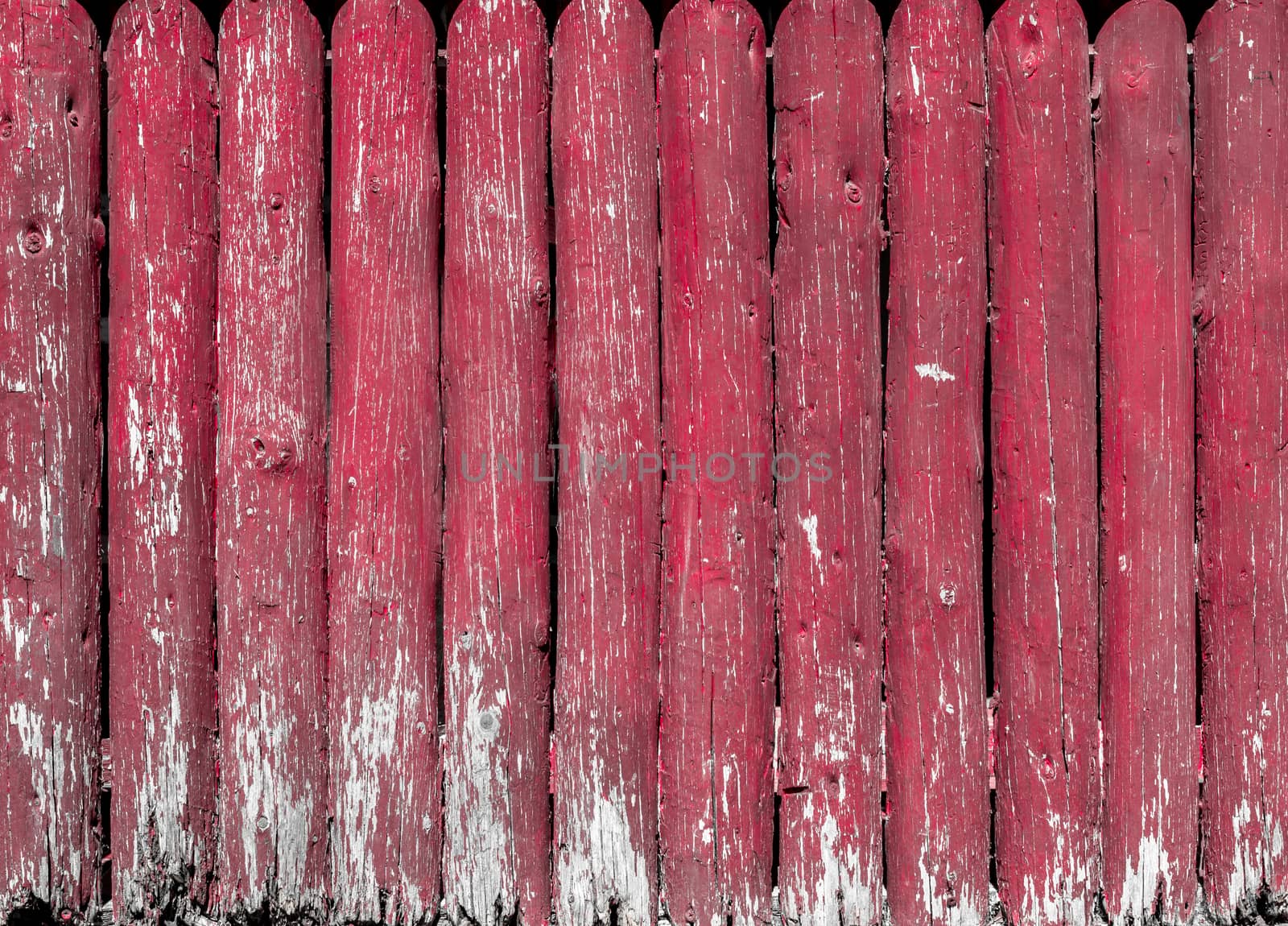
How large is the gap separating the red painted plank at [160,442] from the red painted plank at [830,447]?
62.7 inches

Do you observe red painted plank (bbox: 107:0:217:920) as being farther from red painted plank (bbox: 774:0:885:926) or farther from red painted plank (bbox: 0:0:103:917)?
red painted plank (bbox: 774:0:885:926)

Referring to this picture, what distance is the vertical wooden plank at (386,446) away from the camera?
2.53m

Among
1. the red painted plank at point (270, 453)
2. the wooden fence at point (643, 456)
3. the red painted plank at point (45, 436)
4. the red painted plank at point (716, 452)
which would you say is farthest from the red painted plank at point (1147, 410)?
the red painted plank at point (45, 436)

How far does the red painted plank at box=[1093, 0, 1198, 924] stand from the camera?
254 centimetres

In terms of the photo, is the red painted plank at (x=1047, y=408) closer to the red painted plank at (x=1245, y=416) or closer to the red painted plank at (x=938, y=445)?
the red painted plank at (x=938, y=445)

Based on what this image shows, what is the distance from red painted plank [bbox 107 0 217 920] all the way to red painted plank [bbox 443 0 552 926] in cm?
68

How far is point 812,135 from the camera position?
2.53 metres

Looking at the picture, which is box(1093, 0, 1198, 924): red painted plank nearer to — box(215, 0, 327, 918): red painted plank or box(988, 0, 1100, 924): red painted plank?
box(988, 0, 1100, 924): red painted plank

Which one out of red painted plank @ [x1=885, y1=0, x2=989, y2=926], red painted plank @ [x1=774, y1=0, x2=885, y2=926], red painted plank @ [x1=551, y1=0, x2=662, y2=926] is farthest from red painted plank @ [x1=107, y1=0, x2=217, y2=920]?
red painted plank @ [x1=885, y1=0, x2=989, y2=926]

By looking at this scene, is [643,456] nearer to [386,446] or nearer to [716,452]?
[716,452]

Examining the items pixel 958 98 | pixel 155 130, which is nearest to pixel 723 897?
pixel 958 98

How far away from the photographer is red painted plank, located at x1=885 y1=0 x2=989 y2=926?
2.54 meters

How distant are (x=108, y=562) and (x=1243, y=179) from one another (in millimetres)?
3310

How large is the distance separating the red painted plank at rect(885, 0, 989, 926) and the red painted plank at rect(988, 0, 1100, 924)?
0.07 m
